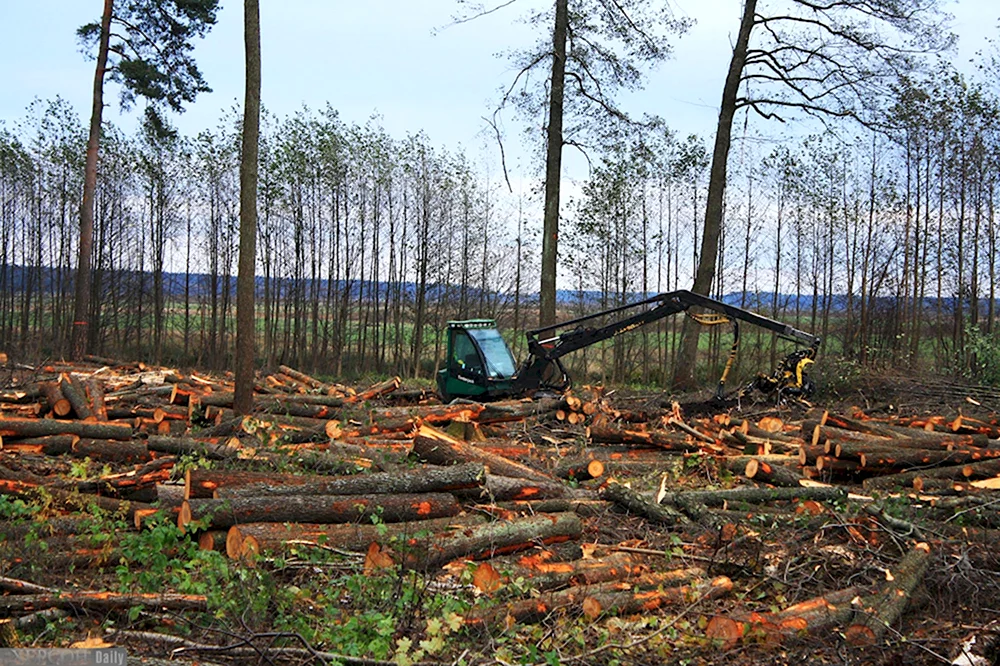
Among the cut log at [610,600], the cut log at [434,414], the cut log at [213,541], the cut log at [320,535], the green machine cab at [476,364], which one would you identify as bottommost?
the cut log at [610,600]

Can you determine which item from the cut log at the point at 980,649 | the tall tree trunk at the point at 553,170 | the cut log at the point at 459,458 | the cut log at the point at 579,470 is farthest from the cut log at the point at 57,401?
the tall tree trunk at the point at 553,170

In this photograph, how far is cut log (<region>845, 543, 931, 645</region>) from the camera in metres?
5.22

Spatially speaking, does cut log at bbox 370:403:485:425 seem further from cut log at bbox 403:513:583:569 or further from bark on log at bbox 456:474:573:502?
cut log at bbox 403:513:583:569

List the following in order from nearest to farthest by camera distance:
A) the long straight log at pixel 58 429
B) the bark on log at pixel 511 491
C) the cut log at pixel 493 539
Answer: the cut log at pixel 493 539 < the bark on log at pixel 511 491 < the long straight log at pixel 58 429

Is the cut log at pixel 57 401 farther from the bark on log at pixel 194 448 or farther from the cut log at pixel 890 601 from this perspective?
the cut log at pixel 890 601

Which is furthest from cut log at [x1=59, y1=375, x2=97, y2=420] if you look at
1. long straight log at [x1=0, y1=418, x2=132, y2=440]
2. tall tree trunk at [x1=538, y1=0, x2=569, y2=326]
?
tall tree trunk at [x1=538, y1=0, x2=569, y2=326]

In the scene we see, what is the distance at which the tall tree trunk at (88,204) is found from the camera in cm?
2170

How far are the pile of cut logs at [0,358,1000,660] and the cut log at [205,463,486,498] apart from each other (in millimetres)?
17

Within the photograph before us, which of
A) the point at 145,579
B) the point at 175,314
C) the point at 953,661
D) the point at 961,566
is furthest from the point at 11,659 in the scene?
the point at 175,314

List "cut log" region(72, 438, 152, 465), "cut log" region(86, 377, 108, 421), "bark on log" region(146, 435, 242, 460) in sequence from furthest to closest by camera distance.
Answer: "cut log" region(86, 377, 108, 421), "cut log" region(72, 438, 152, 465), "bark on log" region(146, 435, 242, 460)

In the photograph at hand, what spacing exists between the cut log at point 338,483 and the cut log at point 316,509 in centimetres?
12

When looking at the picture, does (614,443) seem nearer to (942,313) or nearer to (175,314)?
(942,313)

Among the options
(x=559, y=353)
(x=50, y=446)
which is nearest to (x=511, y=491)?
(x=50, y=446)

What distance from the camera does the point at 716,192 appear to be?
20297 mm
